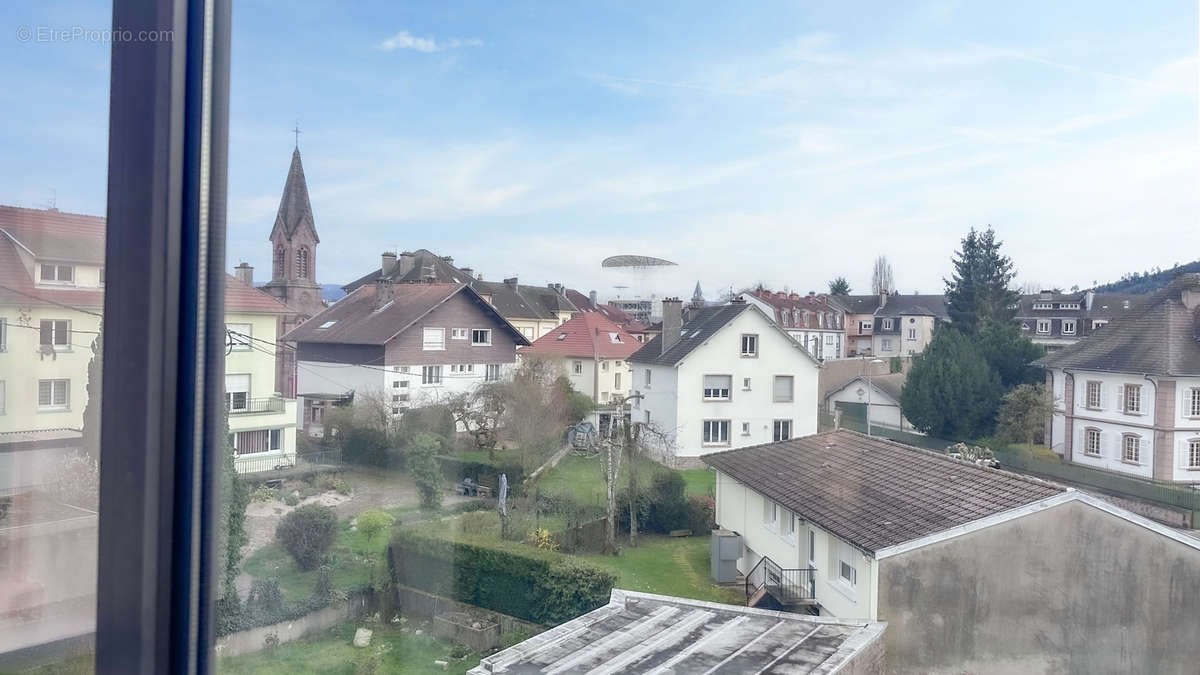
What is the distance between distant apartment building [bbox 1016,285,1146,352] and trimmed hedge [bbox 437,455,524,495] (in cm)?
146

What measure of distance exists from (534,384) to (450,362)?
254 mm

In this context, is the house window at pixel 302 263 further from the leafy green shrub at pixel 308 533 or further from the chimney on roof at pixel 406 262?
the leafy green shrub at pixel 308 533

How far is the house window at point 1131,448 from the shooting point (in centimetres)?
132

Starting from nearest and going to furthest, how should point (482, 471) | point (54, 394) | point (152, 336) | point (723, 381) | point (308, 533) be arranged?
point (152, 336), point (54, 394), point (308, 533), point (723, 381), point (482, 471)

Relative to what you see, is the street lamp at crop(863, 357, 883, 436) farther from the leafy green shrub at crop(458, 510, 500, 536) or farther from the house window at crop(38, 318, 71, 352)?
the house window at crop(38, 318, 71, 352)

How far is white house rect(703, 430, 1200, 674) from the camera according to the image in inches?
54.0

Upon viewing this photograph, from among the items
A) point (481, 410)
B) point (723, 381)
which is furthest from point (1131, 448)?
point (481, 410)

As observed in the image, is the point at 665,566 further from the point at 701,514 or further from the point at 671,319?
the point at 671,319

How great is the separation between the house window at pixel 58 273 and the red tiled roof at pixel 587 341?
116 cm

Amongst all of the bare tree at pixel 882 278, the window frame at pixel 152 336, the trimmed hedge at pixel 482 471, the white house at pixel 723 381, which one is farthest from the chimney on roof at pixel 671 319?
the window frame at pixel 152 336

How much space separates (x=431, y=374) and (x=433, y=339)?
10 centimetres

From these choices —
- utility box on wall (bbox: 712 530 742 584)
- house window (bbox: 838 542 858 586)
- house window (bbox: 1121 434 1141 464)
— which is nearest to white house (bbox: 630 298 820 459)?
utility box on wall (bbox: 712 530 742 584)

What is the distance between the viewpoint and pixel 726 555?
80.0 inches

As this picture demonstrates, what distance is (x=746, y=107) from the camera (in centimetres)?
184
